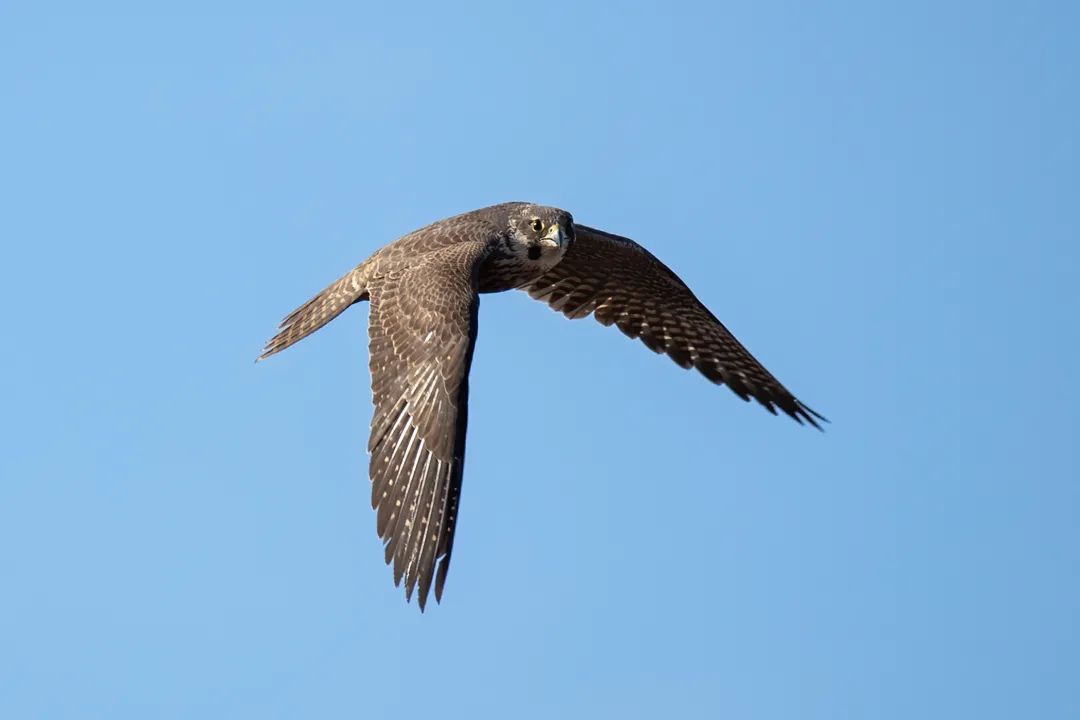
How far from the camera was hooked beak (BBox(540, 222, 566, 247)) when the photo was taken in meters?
13.5

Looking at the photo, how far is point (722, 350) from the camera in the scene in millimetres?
15617

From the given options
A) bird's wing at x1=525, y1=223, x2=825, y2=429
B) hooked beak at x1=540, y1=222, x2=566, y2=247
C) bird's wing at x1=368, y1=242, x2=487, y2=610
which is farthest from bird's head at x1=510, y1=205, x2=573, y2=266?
bird's wing at x1=525, y1=223, x2=825, y2=429

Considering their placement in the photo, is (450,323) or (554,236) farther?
(554,236)

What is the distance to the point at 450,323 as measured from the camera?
39.4 ft

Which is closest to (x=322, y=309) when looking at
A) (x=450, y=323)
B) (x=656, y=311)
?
(x=450, y=323)

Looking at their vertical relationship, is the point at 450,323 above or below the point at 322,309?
below

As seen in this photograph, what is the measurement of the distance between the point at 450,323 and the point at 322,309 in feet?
5.73

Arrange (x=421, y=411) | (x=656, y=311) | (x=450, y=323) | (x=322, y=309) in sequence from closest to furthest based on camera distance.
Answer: (x=421, y=411), (x=450, y=323), (x=322, y=309), (x=656, y=311)

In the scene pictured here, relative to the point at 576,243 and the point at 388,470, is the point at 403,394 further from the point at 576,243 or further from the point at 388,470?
the point at 576,243

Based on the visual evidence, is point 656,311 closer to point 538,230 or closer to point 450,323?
point 538,230

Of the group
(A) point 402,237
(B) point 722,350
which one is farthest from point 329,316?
(B) point 722,350

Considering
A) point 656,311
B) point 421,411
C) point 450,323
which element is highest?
point 656,311

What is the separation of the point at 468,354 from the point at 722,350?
4.33 m

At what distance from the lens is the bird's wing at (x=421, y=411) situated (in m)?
11.3
